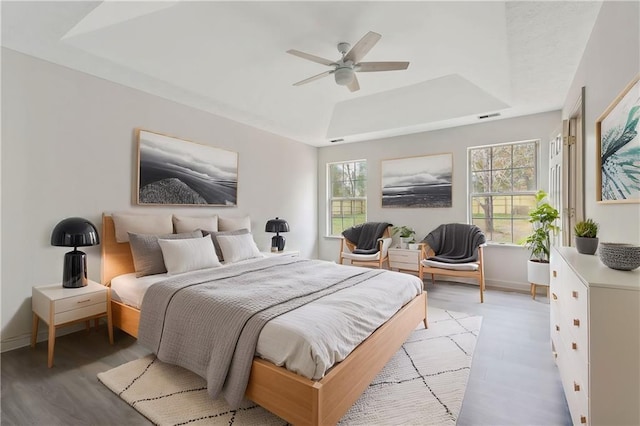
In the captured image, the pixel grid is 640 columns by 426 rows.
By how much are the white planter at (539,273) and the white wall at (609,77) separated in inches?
52.3

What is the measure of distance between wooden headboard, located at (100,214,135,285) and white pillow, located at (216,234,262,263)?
95 centimetres

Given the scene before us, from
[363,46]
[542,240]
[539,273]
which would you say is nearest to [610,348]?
[363,46]

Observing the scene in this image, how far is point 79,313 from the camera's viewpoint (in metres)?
2.47

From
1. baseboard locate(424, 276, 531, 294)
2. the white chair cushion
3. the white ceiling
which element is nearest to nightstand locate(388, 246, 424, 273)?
the white chair cushion

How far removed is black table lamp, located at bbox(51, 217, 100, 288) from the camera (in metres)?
2.51

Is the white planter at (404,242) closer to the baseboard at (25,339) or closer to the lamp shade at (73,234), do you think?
the lamp shade at (73,234)

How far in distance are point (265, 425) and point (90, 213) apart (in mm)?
2688

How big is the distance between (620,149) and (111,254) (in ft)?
13.6

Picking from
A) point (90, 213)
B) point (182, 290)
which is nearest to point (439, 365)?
point (182, 290)

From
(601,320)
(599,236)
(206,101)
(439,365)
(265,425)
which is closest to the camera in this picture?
(601,320)

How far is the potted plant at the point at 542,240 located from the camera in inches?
143

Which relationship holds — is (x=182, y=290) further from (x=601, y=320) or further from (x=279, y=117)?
(x=279, y=117)

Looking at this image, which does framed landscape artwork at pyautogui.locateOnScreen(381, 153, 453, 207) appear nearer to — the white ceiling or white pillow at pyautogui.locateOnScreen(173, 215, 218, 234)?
the white ceiling

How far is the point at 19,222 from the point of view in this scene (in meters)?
2.60
